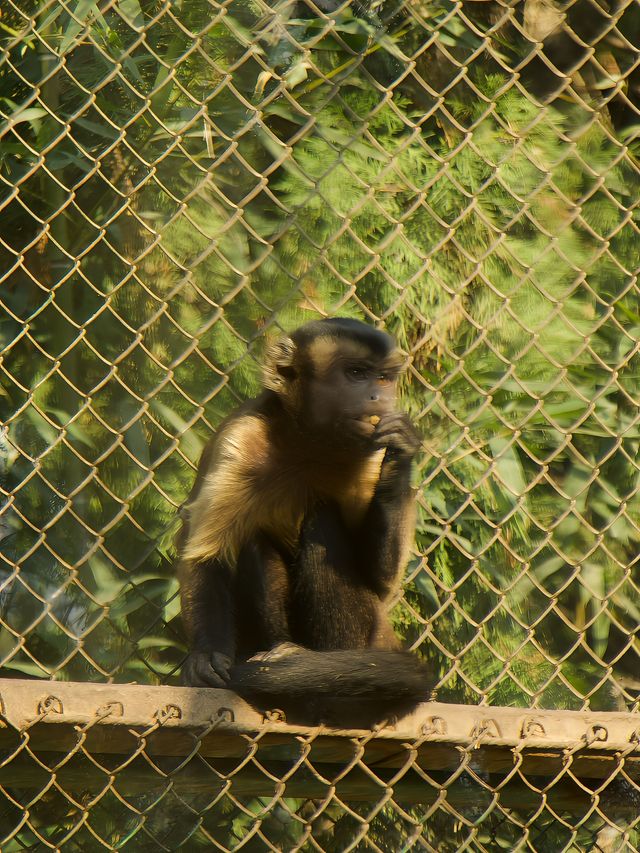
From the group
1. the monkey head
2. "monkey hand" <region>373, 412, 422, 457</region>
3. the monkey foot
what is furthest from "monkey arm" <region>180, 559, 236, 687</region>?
"monkey hand" <region>373, 412, 422, 457</region>

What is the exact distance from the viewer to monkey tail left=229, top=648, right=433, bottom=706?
2615mm

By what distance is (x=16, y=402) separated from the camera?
Result: 3748 mm

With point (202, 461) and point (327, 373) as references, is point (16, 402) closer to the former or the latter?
point (202, 461)

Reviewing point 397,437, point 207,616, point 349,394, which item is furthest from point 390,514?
point 207,616

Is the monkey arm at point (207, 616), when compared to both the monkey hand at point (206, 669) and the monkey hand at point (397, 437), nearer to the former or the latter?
the monkey hand at point (206, 669)

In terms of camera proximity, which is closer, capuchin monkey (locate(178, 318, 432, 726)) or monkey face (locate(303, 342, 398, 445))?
capuchin monkey (locate(178, 318, 432, 726))

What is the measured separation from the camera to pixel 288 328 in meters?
4.03

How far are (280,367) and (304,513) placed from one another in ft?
1.49

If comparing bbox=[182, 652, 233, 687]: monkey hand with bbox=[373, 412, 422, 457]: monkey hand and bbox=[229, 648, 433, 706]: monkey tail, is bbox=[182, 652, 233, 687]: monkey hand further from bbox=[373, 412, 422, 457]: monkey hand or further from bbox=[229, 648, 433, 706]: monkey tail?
bbox=[373, 412, 422, 457]: monkey hand

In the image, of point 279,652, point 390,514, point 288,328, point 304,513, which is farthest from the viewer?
point 288,328

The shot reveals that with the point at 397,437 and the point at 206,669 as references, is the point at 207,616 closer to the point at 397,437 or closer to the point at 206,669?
the point at 206,669

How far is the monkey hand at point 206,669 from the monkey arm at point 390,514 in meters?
0.47

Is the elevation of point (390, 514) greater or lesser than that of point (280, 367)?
lesser

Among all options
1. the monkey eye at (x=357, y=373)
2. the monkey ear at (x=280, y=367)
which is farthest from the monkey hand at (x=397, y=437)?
the monkey ear at (x=280, y=367)
